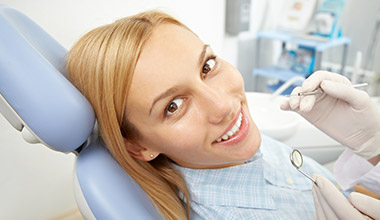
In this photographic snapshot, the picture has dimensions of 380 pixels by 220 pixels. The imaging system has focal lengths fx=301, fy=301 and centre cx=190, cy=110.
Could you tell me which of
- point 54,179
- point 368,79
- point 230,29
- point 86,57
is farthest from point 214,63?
point 368,79

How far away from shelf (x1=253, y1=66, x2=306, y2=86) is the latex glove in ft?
5.12

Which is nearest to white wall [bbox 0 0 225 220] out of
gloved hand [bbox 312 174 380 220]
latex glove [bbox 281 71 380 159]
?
latex glove [bbox 281 71 380 159]

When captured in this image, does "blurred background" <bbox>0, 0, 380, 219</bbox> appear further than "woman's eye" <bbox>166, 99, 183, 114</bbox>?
Yes

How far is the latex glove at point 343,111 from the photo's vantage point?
2.77ft

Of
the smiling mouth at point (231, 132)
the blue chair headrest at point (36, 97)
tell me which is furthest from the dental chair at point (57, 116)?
the smiling mouth at point (231, 132)

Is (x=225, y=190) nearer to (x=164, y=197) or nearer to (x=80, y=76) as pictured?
(x=164, y=197)

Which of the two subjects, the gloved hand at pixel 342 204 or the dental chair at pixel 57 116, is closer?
the dental chair at pixel 57 116

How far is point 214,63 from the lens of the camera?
2.81ft

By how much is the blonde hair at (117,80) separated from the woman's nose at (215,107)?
0.19m

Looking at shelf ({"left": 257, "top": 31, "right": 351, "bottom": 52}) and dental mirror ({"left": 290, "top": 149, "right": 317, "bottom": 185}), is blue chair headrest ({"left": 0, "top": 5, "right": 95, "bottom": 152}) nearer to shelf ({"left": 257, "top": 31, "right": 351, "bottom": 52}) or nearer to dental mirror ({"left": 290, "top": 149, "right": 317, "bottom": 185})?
dental mirror ({"left": 290, "top": 149, "right": 317, "bottom": 185})

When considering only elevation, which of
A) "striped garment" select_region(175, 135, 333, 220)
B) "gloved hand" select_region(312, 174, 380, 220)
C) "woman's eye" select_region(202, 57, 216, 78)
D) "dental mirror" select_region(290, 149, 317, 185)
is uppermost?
"woman's eye" select_region(202, 57, 216, 78)

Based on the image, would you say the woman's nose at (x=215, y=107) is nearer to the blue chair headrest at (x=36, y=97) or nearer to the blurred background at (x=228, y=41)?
the blue chair headrest at (x=36, y=97)

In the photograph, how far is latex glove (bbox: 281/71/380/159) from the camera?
0.84 m

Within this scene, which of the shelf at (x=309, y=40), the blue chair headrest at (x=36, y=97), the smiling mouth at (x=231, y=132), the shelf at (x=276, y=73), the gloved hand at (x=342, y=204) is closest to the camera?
the blue chair headrest at (x=36, y=97)
